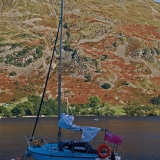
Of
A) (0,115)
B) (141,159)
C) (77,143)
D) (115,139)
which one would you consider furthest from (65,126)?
(0,115)

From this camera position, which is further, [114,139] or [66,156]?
[114,139]

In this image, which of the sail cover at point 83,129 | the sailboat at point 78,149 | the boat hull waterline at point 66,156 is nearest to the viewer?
the boat hull waterline at point 66,156

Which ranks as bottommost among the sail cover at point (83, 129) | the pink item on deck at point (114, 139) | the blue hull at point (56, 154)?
the blue hull at point (56, 154)

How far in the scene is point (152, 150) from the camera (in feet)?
241

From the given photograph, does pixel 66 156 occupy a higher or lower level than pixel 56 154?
higher

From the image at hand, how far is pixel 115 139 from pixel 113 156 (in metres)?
2.36

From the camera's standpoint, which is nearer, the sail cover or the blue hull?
the blue hull

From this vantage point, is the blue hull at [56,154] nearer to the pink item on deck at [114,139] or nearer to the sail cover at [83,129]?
the pink item on deck at [114,139]

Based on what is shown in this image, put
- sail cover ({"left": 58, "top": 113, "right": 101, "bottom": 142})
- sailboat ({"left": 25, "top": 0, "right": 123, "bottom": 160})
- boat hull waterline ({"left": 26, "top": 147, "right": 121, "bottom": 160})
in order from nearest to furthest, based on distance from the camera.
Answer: boat hull waterline ({"left": 26, "top": 147, "right": 121, "bottom": 160})
sailboat ({"left": 25, "top": 0, "right": 123, "bottom": 160})
sail cover ({"left": 58, "top": 113, "right": 101, "bottom": 142})

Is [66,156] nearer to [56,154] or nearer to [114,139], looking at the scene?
[56,154]

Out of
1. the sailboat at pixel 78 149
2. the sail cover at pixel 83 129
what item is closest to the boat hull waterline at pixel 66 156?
the sailboat at pixel 78 149

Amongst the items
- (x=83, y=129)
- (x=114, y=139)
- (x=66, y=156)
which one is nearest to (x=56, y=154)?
(x=66, y=156)

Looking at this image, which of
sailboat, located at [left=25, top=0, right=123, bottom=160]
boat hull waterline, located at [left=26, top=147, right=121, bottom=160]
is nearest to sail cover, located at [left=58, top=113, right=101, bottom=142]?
sailboat, located at [left=25, top=0, right=123, bottom=160]

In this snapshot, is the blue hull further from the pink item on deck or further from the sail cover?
the sail cover
